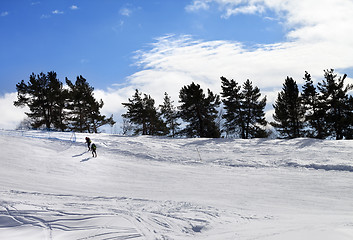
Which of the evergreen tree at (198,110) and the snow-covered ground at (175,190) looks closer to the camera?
the snow-covered ground at (175,190)

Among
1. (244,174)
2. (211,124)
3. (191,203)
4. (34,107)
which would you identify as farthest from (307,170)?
(34,107)

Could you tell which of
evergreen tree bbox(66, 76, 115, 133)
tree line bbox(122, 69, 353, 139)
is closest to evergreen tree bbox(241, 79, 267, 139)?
tree line bbox(122, 69, 353, 139)

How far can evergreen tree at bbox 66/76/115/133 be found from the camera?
42594mm

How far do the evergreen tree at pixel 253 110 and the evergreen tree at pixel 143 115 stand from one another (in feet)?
45.4

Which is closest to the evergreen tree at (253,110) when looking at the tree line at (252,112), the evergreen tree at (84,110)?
the tree line at (252,112)

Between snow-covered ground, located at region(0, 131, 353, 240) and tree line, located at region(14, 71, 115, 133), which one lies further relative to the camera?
tree line, located at region(14, 71, 115, 133)

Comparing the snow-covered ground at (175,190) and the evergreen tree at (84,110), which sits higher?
the evergreen tree at (84,110)

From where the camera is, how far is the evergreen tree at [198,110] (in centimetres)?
4162

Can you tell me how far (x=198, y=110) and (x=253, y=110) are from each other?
8.18 meters

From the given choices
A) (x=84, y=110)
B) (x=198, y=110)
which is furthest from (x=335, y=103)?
(x=84, y=110)

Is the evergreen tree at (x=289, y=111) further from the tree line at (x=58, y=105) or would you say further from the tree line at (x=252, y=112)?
the tree line at (x=58, y=105)

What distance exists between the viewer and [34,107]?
4297 cm

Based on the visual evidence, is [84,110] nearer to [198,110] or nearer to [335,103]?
[198,110]

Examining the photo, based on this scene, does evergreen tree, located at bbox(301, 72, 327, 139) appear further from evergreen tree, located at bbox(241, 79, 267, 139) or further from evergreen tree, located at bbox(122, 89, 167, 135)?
evergreen tree, located at bbox(122, 89, 167, 135)
